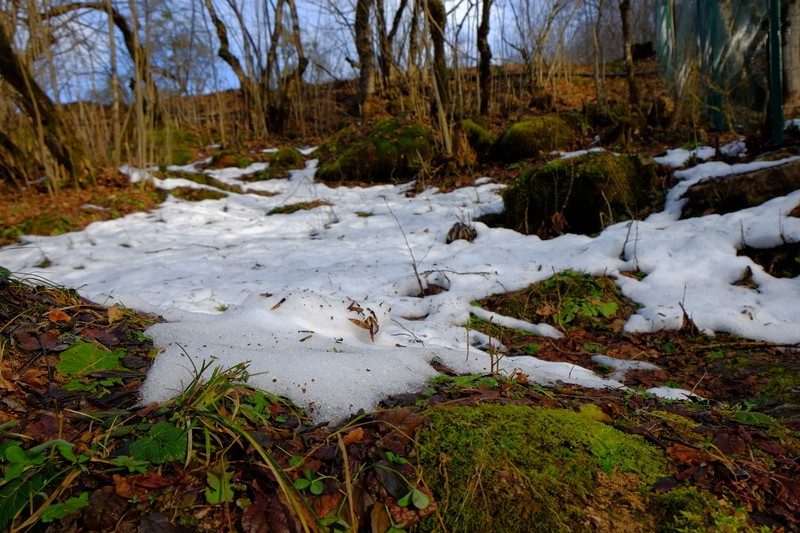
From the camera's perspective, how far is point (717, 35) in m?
6.52

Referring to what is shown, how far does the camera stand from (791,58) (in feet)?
17.5

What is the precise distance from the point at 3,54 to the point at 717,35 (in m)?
10.4

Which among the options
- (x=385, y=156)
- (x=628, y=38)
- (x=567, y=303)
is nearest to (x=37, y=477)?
(x=567, y=303)

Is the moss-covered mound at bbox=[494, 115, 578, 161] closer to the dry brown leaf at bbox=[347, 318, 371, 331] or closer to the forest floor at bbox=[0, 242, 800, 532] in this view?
the dry brown leaf at bbox=[347, 318, 371, 331]

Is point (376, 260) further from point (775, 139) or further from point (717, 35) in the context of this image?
point (717, 35)

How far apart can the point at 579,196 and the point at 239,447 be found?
439cm

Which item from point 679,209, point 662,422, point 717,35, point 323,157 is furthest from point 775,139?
point 323,157

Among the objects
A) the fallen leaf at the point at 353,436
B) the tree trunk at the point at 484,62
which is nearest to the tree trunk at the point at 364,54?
the tree trunk at the point at 484,62

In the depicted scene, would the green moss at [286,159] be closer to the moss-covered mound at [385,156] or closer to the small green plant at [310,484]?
the moss-covered mound at [385,156]

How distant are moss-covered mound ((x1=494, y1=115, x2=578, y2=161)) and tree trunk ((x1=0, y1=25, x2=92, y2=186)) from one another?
23.3ft

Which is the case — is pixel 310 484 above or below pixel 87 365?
below

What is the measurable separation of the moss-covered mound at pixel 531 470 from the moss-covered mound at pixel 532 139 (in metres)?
6.97

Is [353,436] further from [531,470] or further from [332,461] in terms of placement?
[531,470]

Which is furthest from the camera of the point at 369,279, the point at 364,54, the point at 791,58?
the point at 364,54
